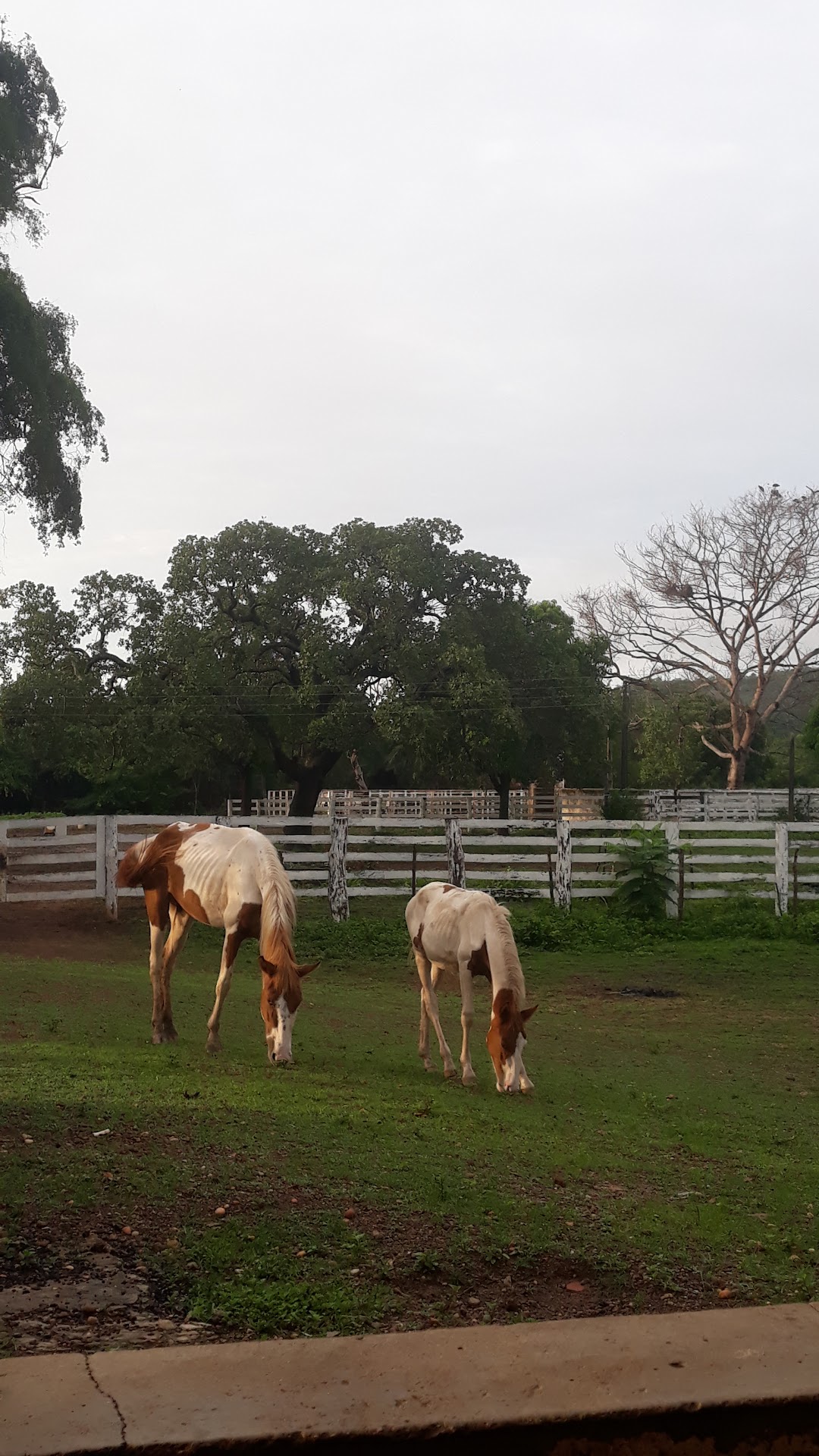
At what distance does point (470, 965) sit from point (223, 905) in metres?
2.00

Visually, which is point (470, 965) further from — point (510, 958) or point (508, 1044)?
point (508, 1044)

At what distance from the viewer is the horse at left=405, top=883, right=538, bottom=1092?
7.88m

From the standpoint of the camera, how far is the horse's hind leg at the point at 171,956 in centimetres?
918

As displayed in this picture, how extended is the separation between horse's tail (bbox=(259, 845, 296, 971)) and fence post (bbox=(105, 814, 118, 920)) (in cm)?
812

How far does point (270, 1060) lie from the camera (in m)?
8.13

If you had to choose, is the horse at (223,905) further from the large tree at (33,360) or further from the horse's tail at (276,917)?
the large tree at (33,360)

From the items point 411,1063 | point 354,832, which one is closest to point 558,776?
point 354,832

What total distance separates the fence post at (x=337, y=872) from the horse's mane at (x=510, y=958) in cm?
869

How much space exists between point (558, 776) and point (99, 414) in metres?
24.4

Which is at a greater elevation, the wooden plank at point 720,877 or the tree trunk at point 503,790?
the tree trunk at point 503,790

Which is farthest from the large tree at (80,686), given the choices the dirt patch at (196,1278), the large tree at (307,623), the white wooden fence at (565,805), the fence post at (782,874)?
the dirt patch at (196,1278)

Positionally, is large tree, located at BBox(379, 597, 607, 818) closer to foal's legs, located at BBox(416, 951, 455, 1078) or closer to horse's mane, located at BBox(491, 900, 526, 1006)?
foal's legs, located at BBox(416, 951, 455, 1078)

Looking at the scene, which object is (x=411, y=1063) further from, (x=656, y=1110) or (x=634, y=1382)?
(x=634, y=1382)

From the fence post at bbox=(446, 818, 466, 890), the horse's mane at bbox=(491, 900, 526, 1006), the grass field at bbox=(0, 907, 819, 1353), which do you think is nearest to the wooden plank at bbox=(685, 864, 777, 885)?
the fence post at bbox=(446, 818, 466, 890)
